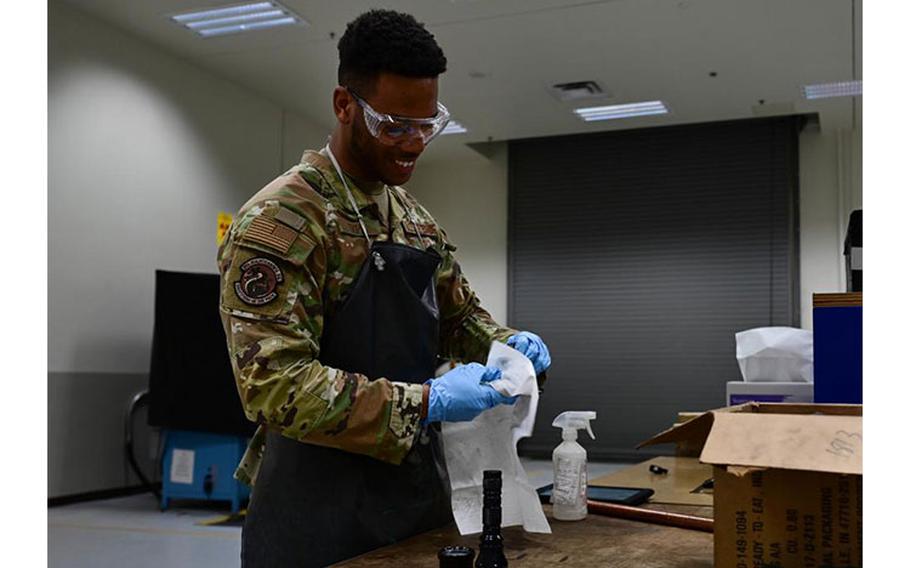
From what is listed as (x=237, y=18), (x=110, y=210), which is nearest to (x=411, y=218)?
(x=237, y=18)

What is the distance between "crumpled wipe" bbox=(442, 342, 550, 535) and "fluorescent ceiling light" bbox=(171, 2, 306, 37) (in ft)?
16.2

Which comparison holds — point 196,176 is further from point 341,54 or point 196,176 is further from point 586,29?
point 341,54

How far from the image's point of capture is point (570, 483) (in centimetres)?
169

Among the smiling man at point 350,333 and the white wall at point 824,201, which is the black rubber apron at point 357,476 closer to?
the smiling man at point 350,333

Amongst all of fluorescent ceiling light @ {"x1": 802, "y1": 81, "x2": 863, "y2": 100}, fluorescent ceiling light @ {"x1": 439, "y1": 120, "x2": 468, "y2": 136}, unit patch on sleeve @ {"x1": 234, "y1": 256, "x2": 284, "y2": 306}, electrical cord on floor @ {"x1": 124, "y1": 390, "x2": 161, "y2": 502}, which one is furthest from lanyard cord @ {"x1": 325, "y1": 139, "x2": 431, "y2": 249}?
fluorescent ceiling light @ {"x1": 439, "y1": 120, "x2": 468, "y2": 136}

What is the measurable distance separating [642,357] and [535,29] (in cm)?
388

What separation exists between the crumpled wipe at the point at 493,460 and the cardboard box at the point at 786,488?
427mm

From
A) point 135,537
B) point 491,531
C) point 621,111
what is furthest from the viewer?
point 621,111

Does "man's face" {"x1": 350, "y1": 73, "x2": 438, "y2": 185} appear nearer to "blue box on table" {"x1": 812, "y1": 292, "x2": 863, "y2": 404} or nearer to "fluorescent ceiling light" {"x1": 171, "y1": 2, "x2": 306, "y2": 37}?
"blue box on table" {"x1": 812, "y1": 292, "x2": 863, "y2": 404}

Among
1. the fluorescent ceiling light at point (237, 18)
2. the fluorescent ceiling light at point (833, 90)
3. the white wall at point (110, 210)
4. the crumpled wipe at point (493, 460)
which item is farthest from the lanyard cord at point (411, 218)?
the fluorescent ceiling light at point (833, 90)

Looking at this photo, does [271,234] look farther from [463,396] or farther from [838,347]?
[838,347]

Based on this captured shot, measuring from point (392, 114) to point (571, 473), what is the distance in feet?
2.43

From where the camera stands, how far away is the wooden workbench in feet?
4.42
